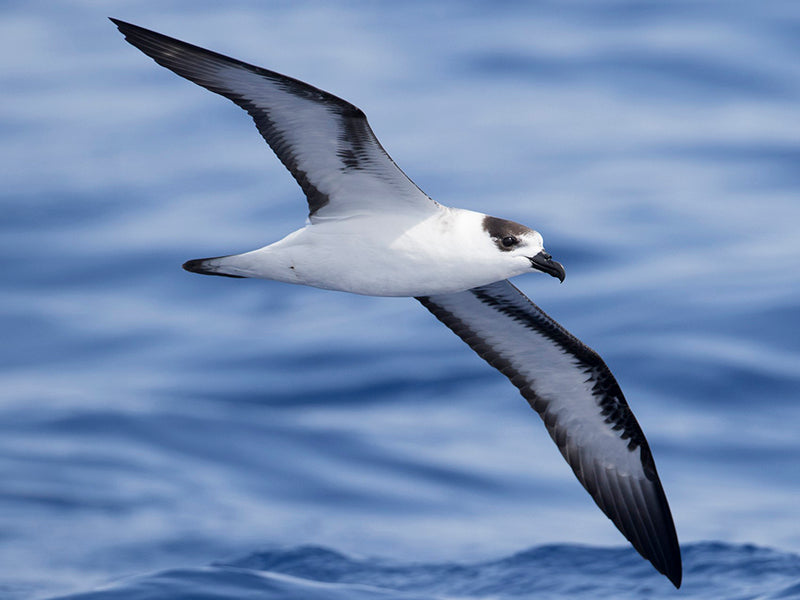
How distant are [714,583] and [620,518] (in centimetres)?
894

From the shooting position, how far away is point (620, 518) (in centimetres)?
1218

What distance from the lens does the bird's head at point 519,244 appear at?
30.5ft

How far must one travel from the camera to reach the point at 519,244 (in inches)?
367

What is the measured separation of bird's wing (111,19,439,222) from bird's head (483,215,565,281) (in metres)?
0.65

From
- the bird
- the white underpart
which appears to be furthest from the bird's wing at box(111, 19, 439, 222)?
the white underpart

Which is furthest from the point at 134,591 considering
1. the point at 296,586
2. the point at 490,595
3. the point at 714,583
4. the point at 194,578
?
the point at 714,583

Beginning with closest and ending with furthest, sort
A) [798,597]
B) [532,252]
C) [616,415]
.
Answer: [532,252]
[616,415]
[798,597]

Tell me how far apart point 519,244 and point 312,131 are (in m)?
1.91

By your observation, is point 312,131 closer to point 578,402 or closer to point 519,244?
point 519,244

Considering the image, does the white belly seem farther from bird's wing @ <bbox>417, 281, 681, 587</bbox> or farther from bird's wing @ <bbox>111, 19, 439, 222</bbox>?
bird's wing @ <bbox>417, 281, 681, 587</bbox>

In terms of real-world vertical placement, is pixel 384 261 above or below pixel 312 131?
below

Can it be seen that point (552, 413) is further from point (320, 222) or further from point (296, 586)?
point (296, 586)

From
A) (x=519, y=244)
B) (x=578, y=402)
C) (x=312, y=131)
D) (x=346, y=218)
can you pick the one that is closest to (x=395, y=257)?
(x=346, y=218)

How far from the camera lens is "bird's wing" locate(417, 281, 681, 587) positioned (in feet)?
38.6
